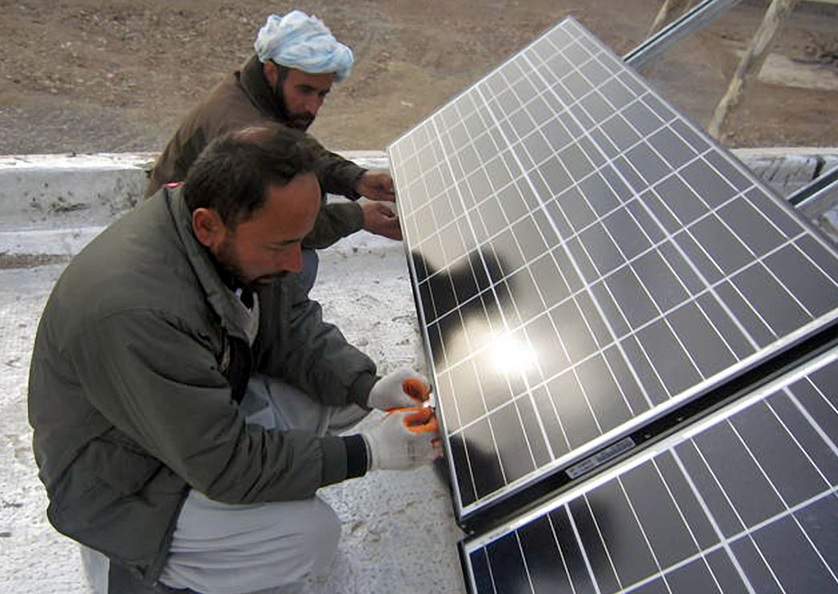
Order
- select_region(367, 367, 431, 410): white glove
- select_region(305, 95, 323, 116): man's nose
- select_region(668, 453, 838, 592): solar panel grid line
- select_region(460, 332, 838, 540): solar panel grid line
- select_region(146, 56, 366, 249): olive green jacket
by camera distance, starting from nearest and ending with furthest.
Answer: select_region(668, 453, 838, 592): solar panel grid line, select_region(460, 332, 838, 540): solar panel grid line, select_region(367, 367, 431, 410): white glove, select_region(146, 56, 366, 249): olive green jacket, select_region(305, 95, 323, 116): man's nose

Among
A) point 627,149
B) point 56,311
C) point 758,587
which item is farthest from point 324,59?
point 758,587

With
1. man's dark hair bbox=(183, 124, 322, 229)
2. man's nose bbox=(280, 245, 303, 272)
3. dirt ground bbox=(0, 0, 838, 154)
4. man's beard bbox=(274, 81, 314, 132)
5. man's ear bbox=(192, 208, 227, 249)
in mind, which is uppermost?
man's dark hair bbox=(183, 124, 322, 229)

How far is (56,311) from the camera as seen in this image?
6.37 ft

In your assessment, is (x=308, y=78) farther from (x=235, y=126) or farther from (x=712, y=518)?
(x=712, y=518)

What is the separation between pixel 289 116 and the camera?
11.2 ft

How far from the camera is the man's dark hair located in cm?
196

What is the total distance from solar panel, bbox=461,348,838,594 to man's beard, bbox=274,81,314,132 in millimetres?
2273

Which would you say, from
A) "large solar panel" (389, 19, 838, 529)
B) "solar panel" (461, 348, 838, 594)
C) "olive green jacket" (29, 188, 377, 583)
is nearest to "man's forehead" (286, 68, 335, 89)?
"large solar panel" (389, 19, 838, 529)

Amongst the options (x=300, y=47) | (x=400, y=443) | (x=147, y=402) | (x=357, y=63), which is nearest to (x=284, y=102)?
(x=300, y=47)

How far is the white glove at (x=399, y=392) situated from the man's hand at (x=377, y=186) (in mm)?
1294

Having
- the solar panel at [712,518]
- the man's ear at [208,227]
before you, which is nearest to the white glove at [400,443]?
the solar panel at [712,518]

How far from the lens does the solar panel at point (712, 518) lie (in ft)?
4.71

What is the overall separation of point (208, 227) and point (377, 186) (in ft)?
5.74

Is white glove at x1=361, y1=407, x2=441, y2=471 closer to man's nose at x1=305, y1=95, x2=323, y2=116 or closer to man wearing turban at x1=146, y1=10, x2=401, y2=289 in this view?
man wearing turban at x1=146, y1=10, x2=401, y2=289
